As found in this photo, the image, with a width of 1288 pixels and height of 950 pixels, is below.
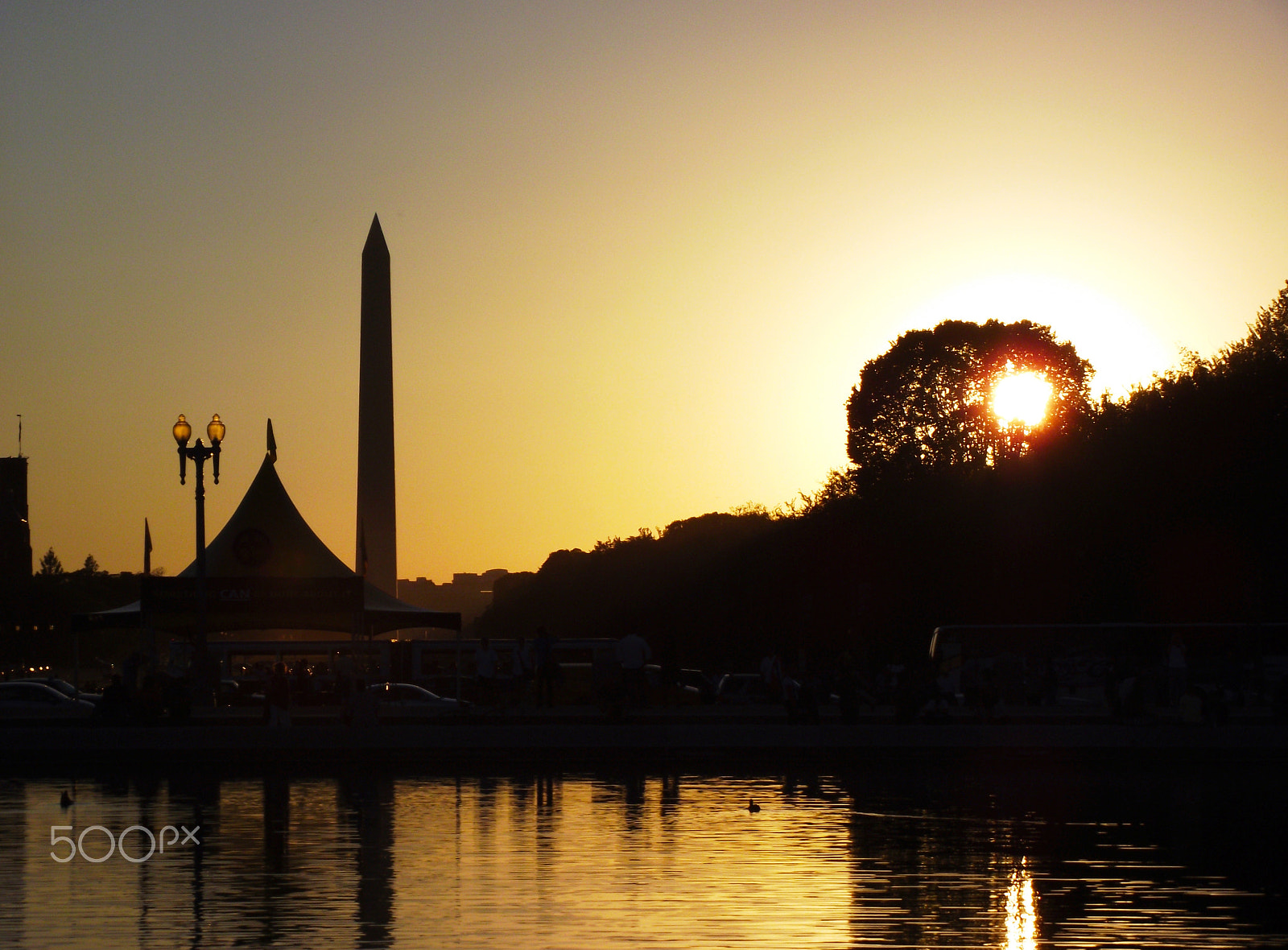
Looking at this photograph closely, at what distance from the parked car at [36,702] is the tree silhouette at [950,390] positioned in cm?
3360

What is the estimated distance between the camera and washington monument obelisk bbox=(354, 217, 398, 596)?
1953 inches

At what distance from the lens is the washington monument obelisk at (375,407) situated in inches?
1953

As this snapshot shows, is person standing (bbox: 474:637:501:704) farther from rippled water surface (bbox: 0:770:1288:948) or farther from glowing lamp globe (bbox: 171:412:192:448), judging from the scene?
rippled water surface (bbox: 0:770:1288:948)

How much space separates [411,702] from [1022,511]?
22.0 meters

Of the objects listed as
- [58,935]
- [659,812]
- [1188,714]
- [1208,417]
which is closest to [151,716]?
[659,812]

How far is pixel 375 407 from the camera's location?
164 ft

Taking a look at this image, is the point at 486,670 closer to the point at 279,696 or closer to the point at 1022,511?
the point at 279,696

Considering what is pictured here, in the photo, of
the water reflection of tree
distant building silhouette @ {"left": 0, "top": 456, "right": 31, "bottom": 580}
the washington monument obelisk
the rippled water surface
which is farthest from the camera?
distant building silhouette @ {"left": 0, "top": 456, "right": 31, "bottom": 580}

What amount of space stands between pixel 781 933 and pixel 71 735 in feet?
60.2

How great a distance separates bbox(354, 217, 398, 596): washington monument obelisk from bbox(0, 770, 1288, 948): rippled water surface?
30047 mm

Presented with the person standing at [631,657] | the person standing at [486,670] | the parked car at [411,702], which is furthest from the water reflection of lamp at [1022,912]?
the parked car at [411,702]

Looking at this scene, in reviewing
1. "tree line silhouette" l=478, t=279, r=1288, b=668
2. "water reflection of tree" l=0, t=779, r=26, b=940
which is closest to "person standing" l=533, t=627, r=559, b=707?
"tree line silhouette" l=478, t=279, r=1288, b=668

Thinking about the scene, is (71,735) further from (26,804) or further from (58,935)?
(58,935)

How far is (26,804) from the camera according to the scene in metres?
18.1
